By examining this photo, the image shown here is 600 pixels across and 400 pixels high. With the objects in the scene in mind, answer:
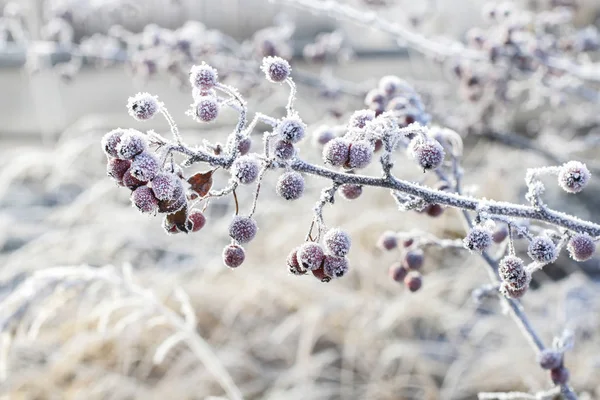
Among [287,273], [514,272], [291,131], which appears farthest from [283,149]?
[287,273]

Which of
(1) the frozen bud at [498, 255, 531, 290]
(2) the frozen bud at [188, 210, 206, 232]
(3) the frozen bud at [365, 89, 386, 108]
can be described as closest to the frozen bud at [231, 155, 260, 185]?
(2) the frozen bud at [188, 210, 206, 232]

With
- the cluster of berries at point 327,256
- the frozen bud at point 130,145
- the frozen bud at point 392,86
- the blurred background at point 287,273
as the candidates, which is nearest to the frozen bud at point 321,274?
the cluster of berries at point 327,256

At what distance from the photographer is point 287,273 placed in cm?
248

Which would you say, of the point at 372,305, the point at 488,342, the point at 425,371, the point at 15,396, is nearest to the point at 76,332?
the point at 15,396

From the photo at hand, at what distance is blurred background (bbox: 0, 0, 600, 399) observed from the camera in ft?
5.86

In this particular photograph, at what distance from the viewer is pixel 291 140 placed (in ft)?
1.72

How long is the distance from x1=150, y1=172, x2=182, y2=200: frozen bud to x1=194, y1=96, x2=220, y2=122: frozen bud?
0.26 ft

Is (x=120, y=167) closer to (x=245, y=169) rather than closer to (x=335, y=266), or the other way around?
(x=245, y=169)

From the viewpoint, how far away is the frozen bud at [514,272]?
583 mm

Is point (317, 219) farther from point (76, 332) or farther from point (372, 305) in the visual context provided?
point (76, 332)

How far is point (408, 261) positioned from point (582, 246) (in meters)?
0.30

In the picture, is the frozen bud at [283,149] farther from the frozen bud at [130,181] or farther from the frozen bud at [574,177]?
the frozen bud at [574,177]

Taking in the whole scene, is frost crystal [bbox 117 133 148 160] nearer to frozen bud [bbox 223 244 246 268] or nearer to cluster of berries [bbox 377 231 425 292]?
Answer: frozen bud [bbox 223 244 246 268]

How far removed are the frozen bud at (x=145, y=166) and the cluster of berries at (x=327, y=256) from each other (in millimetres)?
170
